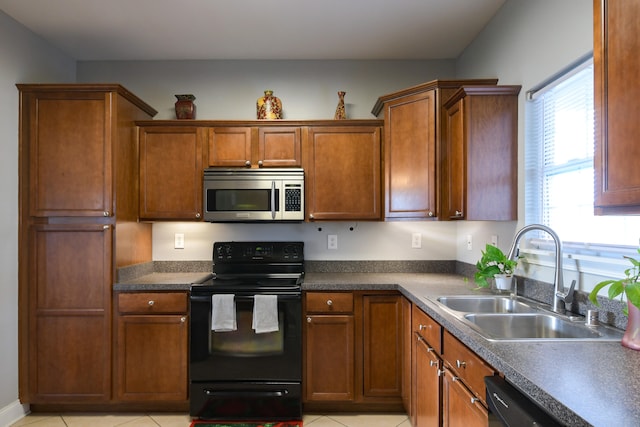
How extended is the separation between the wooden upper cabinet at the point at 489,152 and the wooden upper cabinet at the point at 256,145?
47.4 inches

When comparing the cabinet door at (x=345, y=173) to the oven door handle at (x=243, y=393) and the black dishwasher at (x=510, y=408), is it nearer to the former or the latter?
the oven door handle at (x=243, y=393)

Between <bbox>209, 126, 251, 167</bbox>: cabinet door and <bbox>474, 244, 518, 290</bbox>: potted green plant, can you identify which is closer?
<bbox>474, 244, 518, 290</bbox>: potted green plant

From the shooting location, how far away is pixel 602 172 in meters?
1.15

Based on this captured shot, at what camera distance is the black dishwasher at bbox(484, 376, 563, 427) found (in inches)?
38.6

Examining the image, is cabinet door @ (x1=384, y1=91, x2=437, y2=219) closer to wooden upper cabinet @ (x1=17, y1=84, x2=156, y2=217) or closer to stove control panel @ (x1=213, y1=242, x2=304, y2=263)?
stove control panel @ (x1=213, y1=242, x2=304, y2=263)

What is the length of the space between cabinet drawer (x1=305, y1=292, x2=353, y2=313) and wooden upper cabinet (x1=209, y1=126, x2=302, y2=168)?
3.18 ft

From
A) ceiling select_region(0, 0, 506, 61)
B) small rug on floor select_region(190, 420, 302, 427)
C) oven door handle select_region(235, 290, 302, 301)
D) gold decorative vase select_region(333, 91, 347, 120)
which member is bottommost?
small rug on floor select_region(190, 420, 302, 427)

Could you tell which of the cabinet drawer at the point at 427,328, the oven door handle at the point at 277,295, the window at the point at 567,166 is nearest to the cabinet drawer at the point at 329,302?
the oven door handle at the point at 277,295

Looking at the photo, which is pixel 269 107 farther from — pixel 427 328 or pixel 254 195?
pixel 427 328

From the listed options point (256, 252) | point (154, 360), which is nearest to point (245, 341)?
point (154, 360)

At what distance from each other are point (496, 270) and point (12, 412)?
10.1 ft

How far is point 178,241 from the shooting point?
10.4 ft

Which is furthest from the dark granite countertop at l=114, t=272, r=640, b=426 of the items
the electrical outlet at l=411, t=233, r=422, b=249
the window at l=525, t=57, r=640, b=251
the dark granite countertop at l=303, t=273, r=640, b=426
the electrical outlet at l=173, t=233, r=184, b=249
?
the electrical outlet at l=173, t=233, r=184, b=249

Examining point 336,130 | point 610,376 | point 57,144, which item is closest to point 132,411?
point 57,144
